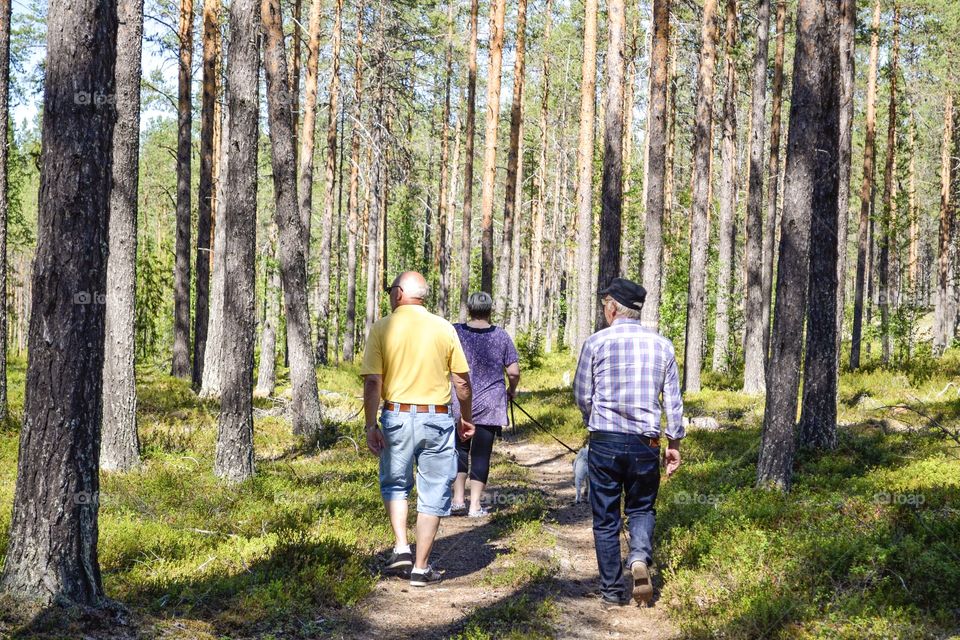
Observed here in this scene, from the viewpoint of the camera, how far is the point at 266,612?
16.0 feet

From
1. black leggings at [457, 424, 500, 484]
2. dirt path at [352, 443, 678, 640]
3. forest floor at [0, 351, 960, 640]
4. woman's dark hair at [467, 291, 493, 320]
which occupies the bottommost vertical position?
dirt path at [352, 443, 678, 640]

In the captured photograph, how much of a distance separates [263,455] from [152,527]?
4.33 m

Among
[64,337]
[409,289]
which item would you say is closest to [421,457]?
[409,289]

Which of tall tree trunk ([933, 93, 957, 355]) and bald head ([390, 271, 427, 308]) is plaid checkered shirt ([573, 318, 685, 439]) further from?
tall tree trunk ([933, 93, 957, 355])

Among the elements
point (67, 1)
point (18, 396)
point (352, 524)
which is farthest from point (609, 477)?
point (18, 396)

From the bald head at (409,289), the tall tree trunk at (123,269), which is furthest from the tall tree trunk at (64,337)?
the tall tree trunk at (123,269)

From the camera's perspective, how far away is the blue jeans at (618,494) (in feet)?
17.2

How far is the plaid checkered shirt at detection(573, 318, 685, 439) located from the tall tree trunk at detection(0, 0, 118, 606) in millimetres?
3248

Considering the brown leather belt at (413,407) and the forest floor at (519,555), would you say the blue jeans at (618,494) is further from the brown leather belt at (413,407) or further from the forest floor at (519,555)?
the brown leather belt at (413,407)

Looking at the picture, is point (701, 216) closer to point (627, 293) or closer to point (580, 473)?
point (580, 473)

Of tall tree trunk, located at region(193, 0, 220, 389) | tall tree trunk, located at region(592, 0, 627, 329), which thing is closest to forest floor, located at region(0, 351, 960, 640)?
tall tree trunk, located at region(592, 0, 627, 329)

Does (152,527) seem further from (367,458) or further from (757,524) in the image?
(757,524)

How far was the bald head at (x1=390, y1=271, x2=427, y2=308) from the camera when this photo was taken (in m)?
5.85

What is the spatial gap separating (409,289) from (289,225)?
5777mm
